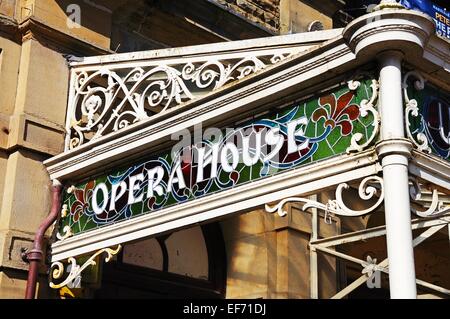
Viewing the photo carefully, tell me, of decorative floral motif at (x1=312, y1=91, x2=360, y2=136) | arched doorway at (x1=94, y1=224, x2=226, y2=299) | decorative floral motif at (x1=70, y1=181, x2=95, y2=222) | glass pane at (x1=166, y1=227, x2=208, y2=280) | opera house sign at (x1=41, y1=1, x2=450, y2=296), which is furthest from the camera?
glass pane at (x1=166, y1=227, x2=208, y2=280)

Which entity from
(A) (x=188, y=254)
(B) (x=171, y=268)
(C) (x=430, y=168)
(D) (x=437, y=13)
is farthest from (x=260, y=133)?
(D) (x=437, y=13)

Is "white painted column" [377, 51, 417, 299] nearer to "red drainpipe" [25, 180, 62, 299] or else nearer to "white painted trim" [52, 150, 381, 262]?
"white painted trim" [52, 150, 381, 262]

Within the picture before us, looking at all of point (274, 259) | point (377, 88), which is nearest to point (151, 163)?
point (377, 88)

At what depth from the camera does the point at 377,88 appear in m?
5.36

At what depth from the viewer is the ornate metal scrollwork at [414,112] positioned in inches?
206

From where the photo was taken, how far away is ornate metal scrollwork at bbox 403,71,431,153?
17.2ft

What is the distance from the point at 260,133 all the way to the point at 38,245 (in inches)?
91.9

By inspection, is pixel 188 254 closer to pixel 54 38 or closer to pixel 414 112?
pixel 54 38

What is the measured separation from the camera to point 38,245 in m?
7.06

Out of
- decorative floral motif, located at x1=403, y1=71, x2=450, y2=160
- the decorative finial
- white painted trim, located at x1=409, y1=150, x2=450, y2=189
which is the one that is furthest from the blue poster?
white painted trim, located at x1=409, y1=150, x2=450, y2=189

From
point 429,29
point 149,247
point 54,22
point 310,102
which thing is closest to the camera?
point 429,29

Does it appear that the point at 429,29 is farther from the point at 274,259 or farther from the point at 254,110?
the point at 274,259

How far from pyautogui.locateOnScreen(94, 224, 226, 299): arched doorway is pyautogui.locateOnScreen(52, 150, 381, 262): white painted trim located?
1329 millimetres
